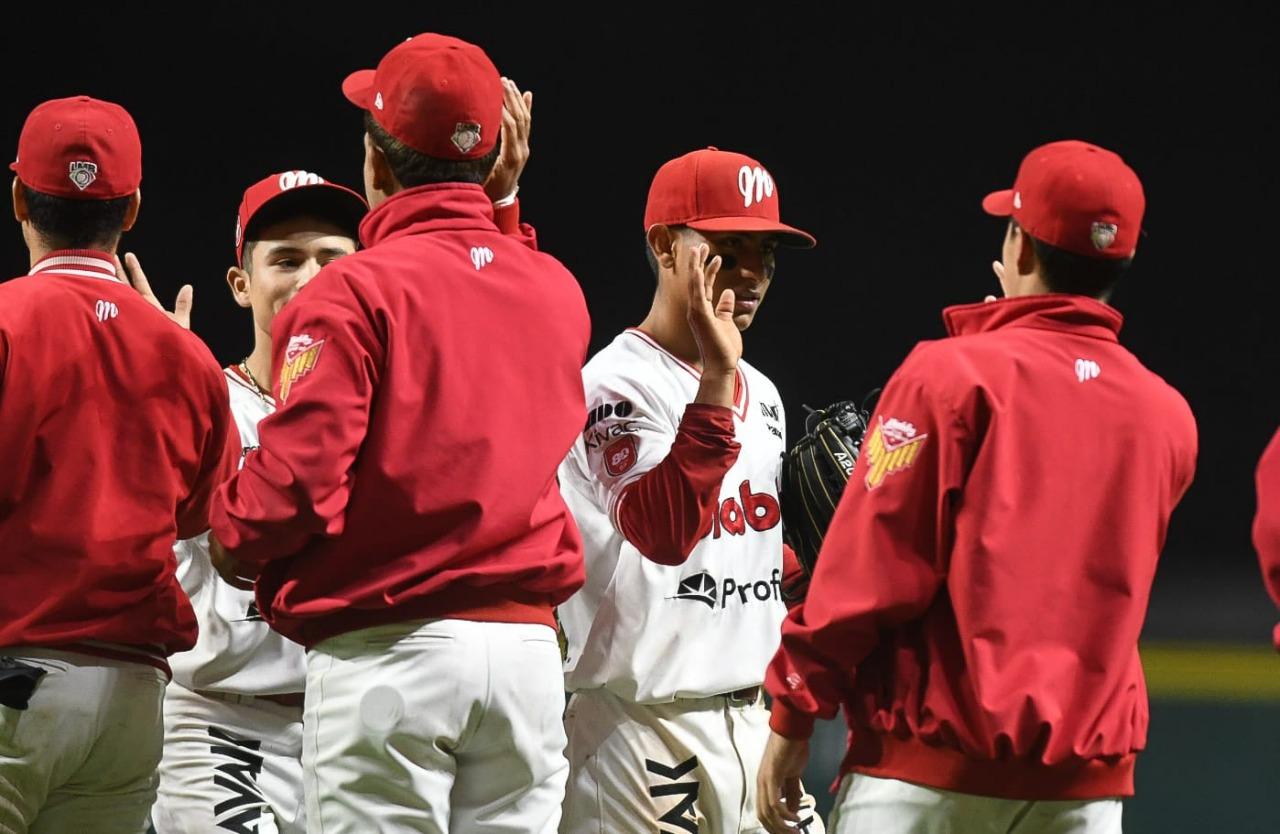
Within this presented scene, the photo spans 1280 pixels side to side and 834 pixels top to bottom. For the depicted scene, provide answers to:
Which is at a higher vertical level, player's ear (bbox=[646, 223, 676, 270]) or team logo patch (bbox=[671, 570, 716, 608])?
player's ear (bbox=[646, 223, 676, 270])

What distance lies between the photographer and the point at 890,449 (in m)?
2.38

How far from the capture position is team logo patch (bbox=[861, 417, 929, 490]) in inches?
92.7

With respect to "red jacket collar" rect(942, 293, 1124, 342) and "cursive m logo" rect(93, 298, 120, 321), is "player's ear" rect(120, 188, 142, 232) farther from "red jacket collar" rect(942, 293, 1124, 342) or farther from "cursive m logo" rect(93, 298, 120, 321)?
"red jacket collar" rect(942, 293, 1124, 342)

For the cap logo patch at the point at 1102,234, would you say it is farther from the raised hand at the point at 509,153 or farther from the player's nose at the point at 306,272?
the player's nose at the point at 306,272

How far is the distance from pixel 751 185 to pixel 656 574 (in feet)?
3.08

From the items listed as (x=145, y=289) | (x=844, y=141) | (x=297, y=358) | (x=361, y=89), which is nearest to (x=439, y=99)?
(x=361, y=89)

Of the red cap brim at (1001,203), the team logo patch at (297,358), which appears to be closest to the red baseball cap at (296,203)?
the team logo patch at (297,358)

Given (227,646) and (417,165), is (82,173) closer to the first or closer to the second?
(417,165)

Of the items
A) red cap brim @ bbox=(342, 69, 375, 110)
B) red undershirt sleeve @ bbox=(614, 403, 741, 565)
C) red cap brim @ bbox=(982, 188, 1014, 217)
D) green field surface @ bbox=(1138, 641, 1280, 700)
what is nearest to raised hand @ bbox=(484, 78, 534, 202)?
red cap brim @ bbox=(342, 69, 375, 110)

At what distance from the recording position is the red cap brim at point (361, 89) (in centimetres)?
267

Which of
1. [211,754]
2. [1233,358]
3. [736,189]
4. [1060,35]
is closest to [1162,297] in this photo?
[1233,358]

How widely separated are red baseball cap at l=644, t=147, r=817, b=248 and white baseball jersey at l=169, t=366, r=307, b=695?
1.15 m

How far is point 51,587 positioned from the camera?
2.72 metres

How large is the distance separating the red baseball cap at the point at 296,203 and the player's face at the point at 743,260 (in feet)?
2.99
